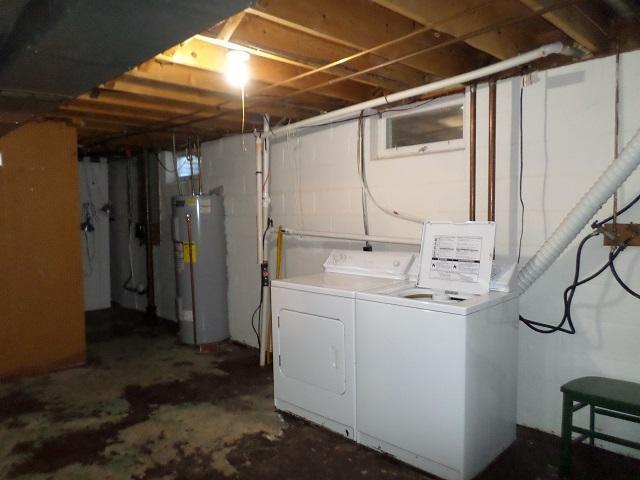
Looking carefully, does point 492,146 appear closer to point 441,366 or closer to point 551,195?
point 551,195

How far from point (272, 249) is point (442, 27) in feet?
8.35

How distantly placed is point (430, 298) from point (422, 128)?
4.42 feet

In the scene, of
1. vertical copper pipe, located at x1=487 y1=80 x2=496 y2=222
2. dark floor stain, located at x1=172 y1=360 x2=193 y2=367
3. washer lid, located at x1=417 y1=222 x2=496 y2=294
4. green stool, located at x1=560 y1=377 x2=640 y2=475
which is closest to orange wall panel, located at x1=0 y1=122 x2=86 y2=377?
dark floor stain, located at x1=172 y1=360 x2=193 y2=367

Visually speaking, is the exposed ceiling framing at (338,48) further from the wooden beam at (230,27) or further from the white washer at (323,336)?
the white washer at (323,336)

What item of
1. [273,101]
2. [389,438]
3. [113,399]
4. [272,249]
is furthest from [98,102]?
[389,438]

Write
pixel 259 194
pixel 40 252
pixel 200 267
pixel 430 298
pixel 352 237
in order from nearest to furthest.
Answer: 1. pixel 430 298
2. pixel 352 237
3. pixel 40 252
4. pixel 259 194
5. pixel 200 267

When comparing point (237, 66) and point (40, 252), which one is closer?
point (237, 66)

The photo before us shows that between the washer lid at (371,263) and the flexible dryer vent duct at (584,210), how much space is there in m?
0.70

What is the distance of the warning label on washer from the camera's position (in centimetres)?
241

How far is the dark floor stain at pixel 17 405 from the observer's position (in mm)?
2992

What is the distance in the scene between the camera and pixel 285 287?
9.36 ft

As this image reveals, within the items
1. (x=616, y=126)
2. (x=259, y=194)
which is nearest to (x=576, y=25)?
(x=616, y=126)

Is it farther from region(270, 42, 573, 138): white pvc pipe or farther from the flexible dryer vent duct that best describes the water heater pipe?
the flexible dryer vent duct

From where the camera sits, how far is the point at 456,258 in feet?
8.13
